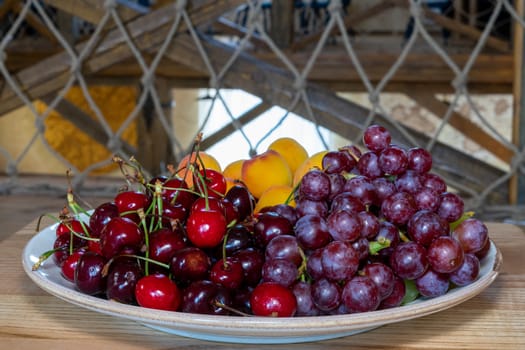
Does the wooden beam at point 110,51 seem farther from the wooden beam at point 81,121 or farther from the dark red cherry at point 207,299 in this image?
the wooden beam at point 81,121

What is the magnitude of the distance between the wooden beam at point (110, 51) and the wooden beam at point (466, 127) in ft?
4.46

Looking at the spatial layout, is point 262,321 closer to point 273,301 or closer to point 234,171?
point 273,301

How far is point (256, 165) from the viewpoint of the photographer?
0.71 m

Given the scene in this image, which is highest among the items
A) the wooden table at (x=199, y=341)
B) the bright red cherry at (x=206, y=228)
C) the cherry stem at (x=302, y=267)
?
the bright red cherry at (x=206, y=228)

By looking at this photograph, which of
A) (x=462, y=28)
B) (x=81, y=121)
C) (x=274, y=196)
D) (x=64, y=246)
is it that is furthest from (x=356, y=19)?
(x=64, y=246)

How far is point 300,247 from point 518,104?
1.20m

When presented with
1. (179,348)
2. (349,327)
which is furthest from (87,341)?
(349,327)

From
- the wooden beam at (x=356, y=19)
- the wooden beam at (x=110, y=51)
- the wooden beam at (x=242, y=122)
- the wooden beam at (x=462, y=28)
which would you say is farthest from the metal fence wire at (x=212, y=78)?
the wooden beam at (x=356, y=19)

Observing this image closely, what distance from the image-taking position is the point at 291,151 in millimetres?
791

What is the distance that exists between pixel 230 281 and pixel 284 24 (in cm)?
322

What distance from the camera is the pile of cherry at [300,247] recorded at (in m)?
0.47

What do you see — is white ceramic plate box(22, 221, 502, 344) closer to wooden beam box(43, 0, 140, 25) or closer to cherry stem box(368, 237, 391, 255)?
cherry stem box(368, 237, 391, 255)

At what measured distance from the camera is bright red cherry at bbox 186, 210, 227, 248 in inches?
19.7

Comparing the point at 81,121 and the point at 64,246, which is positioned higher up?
the point at 64,246
